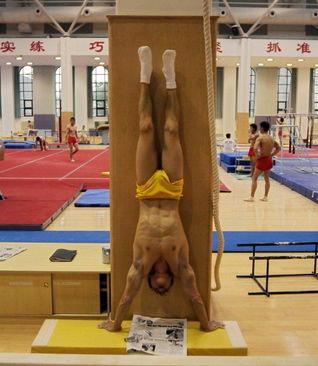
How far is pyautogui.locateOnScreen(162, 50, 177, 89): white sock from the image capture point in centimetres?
323

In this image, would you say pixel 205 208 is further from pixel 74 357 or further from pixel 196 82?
pixel 74 357

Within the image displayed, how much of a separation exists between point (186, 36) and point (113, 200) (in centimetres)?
125

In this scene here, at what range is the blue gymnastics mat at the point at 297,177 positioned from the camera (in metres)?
10.0

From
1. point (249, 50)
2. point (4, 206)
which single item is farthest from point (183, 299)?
point (249, 50)

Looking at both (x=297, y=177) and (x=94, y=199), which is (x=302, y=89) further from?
(x=94, y=199)

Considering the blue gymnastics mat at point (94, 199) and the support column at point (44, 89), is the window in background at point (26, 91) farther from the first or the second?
the blue gymnastics mat at point (94, 199)

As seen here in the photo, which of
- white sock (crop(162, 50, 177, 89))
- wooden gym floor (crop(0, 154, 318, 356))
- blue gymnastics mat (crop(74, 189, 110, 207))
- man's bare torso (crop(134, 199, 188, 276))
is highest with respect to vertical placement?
white sock (crop(162, 50, 177, 89))

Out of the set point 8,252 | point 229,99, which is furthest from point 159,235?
point 229,99

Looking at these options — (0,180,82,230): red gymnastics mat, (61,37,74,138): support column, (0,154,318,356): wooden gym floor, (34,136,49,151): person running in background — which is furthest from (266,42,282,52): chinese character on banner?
(0,154,318,356): wooden gym floor

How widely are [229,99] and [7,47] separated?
1170cm

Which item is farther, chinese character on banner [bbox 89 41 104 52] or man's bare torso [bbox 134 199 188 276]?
chinese character on banner [bbox 89 41 104 52]

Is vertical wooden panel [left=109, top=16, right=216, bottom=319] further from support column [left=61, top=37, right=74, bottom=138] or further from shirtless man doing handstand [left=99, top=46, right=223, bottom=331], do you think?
support column [left=61, top=37, right=74, bottom=138]

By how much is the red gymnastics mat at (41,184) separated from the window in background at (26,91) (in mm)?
11786

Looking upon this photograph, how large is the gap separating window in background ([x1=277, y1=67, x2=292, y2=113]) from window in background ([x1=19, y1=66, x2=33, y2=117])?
1403cm
